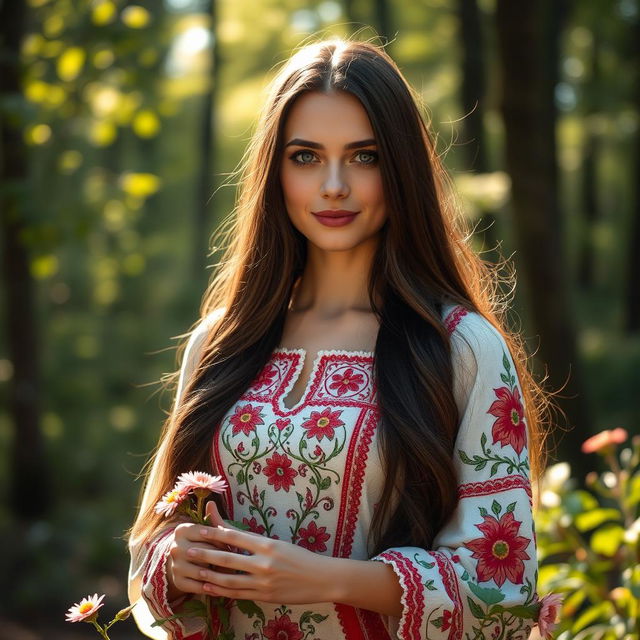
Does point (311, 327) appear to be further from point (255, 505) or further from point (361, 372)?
point (255, 505)

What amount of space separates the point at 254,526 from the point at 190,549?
0.27m

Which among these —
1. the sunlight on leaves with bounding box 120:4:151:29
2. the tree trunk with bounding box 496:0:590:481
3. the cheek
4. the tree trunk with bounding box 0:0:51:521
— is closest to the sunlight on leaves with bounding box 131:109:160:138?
the sunlight on leaves with bounding box 120:4:151:29

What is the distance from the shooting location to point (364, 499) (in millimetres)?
2201

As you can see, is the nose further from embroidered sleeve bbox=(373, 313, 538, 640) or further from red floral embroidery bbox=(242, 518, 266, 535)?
red floral embroidery bbox=(242, 518, 266, 535)

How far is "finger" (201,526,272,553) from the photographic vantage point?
6.47ft

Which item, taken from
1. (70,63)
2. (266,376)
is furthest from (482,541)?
(70,63)

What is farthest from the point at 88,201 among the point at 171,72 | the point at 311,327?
the point at 171,72

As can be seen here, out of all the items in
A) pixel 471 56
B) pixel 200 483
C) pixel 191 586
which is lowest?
pixel 191 586

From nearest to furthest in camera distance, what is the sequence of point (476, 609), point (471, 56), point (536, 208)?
point (476, 609) → point (536, 208) → point (471, 56)

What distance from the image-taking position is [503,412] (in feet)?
7.09

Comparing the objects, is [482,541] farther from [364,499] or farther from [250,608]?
[250,608]

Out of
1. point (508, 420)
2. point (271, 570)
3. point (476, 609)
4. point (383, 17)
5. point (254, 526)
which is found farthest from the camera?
point (383, 17)

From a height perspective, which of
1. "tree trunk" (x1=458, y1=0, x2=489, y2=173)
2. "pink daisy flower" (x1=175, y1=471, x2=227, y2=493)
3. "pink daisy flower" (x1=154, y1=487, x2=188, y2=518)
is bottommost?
"pink daisy flower" (x1=154, y1=487, x2=188, y2=518)

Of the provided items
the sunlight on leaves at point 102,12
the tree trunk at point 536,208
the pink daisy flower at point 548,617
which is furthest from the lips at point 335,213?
the sunlight on leaves at point 102,12
